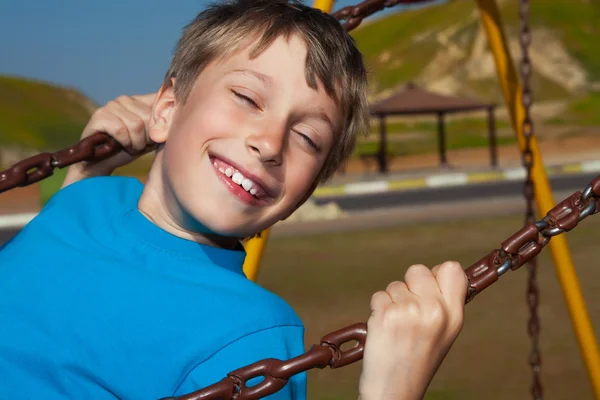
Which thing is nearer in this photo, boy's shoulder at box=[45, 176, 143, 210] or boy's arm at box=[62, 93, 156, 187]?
boy's shoulder at box=[45, 176, 143, 210]

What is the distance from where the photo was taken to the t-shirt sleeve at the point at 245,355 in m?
1.08

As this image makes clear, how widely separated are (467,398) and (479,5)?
163 centimetres

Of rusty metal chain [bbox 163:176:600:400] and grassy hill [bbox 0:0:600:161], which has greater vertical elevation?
grassy hill [bbox 0:0:600:161]

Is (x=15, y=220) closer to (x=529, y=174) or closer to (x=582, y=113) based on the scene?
(x=529, y=174)

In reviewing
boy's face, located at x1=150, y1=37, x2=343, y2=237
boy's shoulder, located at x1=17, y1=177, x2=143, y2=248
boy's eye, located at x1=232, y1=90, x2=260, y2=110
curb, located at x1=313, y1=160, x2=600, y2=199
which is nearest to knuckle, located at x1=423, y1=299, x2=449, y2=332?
boy's face, located at x1=150, y1=37, x2=343, y2=237

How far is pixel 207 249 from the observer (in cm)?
128

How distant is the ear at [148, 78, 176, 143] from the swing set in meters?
0.26

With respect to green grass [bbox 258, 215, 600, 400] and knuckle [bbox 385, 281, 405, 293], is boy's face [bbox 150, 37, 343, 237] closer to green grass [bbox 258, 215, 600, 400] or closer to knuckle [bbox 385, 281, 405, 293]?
knuckle [bbox 385, 281, 405, 293]

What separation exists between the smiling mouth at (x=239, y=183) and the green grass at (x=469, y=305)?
221cm

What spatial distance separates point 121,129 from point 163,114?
0.27m

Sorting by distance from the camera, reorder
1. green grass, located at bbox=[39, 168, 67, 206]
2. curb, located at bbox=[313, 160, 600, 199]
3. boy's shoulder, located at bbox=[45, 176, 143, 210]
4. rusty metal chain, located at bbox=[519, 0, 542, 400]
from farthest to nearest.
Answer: curb, located at bbox=[313, 160, 600, 199] → green grass, located at bbox=[39, 168, 67, 206] → rusty metal chain, located at bbox=[519, 0, 542, 400] → boy's shoulder, located at bbox=[45, 176, 143, 210]

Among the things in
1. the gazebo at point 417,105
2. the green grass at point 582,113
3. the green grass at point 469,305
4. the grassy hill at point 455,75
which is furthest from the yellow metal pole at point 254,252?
the green grass at point 582,113

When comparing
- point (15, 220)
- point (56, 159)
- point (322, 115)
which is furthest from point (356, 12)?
point (15, 220)

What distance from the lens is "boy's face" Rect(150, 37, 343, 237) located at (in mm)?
1251
